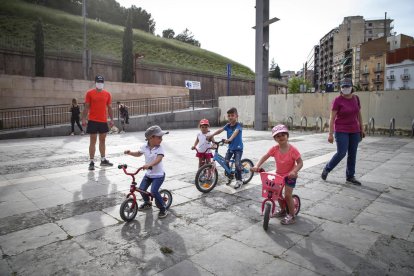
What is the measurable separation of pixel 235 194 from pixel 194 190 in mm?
731

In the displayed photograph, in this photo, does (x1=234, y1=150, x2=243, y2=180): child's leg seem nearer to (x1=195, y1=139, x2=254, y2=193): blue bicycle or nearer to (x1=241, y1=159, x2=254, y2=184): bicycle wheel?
(x1=195, y1=139, x2=254, y2=193): blue bicycle

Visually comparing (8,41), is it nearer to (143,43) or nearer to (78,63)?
(78,63)

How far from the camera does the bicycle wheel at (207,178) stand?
193 inches

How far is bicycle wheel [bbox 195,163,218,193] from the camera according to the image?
490cm

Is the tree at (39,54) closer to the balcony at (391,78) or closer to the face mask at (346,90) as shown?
the face mask at (346,90)

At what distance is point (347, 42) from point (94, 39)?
7833 centimetres

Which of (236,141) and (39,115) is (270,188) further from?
(39,115)

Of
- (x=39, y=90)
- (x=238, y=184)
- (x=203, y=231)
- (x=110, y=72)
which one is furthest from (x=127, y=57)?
(x=203, y=231)

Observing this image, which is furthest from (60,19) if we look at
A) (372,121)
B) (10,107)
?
(372,121)

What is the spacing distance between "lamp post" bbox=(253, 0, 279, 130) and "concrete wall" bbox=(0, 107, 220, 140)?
511 centimetres

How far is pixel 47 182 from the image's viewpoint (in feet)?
18.2

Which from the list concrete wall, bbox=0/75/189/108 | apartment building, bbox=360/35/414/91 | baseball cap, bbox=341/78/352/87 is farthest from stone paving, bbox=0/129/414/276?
apartment building, bbox=360/35/414/91

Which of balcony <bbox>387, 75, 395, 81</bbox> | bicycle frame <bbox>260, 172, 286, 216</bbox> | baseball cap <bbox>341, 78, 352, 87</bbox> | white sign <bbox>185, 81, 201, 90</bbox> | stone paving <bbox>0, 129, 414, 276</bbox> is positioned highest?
balcony <bbox>387, 75, 395, 81</bbox>

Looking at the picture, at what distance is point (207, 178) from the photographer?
199 inches
